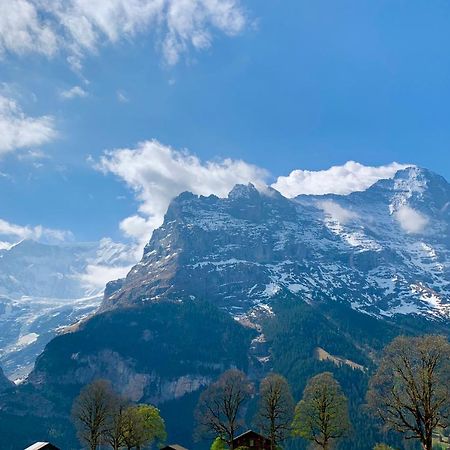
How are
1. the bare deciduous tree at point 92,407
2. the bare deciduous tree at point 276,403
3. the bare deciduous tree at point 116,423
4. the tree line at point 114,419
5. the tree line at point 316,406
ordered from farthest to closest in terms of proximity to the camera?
the bare deciduous tree at point 92,407 → the tree line at point 114,419 → the bare deciduous tree at point 116,423 → the bare deciduous tree at point 276,403 → the tree line at point 316,406

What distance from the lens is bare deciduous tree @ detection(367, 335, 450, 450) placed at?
5219cm

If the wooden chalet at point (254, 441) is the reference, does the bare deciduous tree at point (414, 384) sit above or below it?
above

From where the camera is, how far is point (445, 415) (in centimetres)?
5512

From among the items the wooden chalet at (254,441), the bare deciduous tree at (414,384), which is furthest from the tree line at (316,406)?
the wooden chalet at (254,441)

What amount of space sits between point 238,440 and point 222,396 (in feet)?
71.3

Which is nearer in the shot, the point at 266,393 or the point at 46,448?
the point at 266,393

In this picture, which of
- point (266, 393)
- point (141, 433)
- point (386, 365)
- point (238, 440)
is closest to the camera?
point (386, 365)

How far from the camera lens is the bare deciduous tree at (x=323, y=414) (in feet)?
258

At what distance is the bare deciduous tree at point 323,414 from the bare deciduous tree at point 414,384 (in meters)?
22.3

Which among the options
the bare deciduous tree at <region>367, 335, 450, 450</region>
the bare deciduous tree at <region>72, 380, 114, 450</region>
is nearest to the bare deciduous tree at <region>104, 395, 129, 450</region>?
the bare deciduous tree at <region>72, 380, 114, 450</region>

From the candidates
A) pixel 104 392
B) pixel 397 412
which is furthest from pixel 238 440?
pixel 397 412

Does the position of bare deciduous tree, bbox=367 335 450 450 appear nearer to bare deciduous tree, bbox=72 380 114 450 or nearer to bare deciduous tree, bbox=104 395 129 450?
bare deciduous tree, bbox=104 395 129 450

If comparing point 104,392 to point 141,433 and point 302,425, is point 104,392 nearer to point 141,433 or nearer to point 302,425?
point 141,433

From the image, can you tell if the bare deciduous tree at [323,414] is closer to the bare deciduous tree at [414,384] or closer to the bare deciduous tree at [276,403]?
the bare deciduous tree at [276,403]
